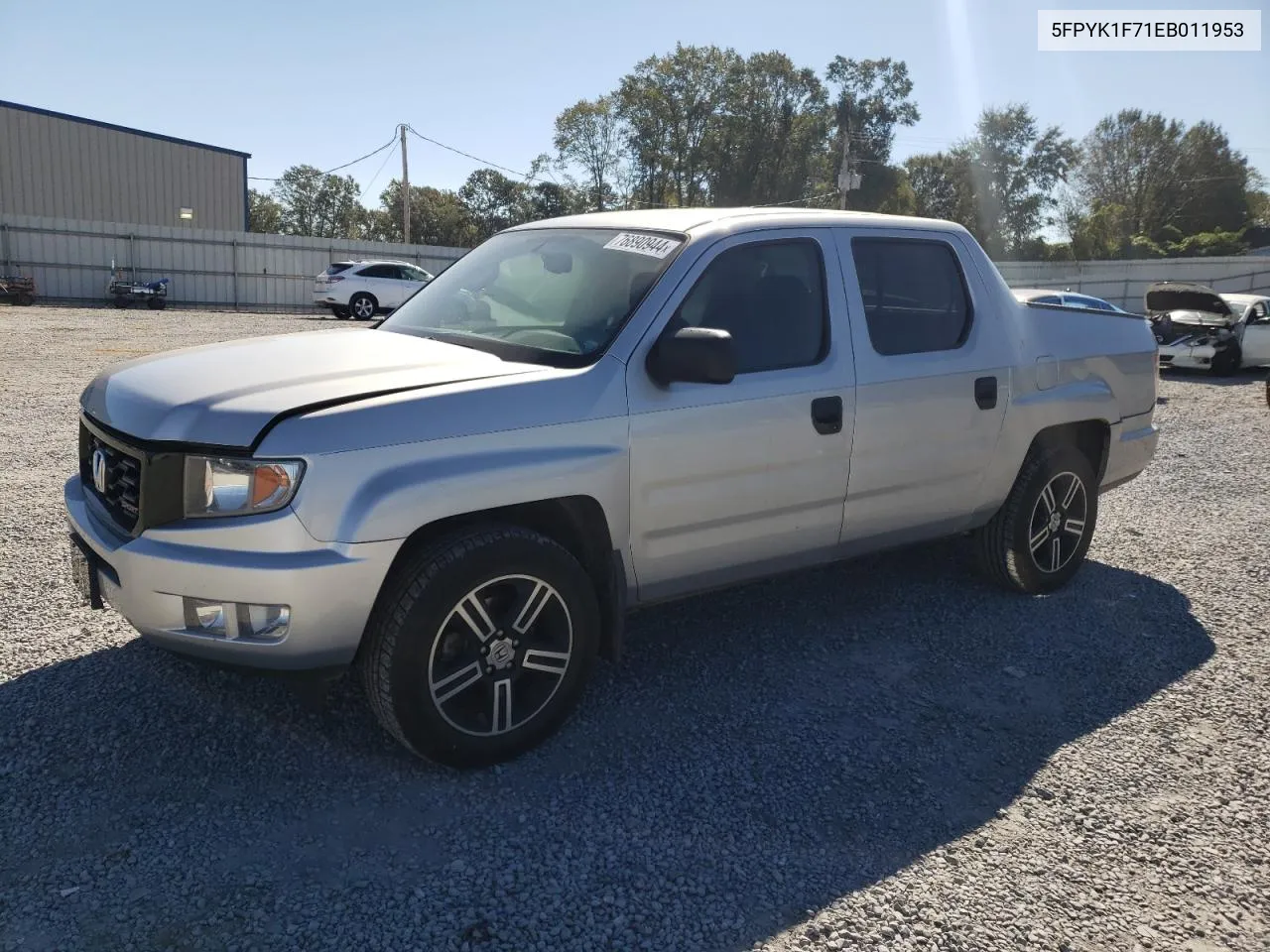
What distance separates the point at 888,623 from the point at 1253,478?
5.60 metres

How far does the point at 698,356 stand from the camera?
3.29 meters

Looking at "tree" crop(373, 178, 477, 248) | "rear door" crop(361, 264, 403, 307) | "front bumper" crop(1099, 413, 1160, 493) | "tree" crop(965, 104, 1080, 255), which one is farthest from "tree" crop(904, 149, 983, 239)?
"front bumper" crop(1099, 413, 1160, 493)

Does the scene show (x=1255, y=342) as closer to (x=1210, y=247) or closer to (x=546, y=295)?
(x=546, y=295)

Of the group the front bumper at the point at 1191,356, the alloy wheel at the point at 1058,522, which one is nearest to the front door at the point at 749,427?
the alloy wheel at the point at 1058,522

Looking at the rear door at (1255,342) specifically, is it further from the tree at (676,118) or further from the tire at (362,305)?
the tree at (676,118)

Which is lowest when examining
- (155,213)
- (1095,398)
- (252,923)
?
(252,923)

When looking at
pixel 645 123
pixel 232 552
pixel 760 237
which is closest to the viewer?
pixel 232 552

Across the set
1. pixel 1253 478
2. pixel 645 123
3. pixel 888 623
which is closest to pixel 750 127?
pixel 645 123

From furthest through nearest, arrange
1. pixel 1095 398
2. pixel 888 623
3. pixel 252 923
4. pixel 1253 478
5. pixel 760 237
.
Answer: pixel 1253 478 < pixel 1095 398 < pixel 888 623 < pixel 760 237 < pixel 252 923

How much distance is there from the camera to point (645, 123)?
197 feet

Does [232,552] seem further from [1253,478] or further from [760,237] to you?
[1253,478]

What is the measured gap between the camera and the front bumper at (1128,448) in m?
5.37

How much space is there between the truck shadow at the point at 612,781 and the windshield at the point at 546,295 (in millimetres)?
1420

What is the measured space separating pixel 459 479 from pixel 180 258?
1152 inches
